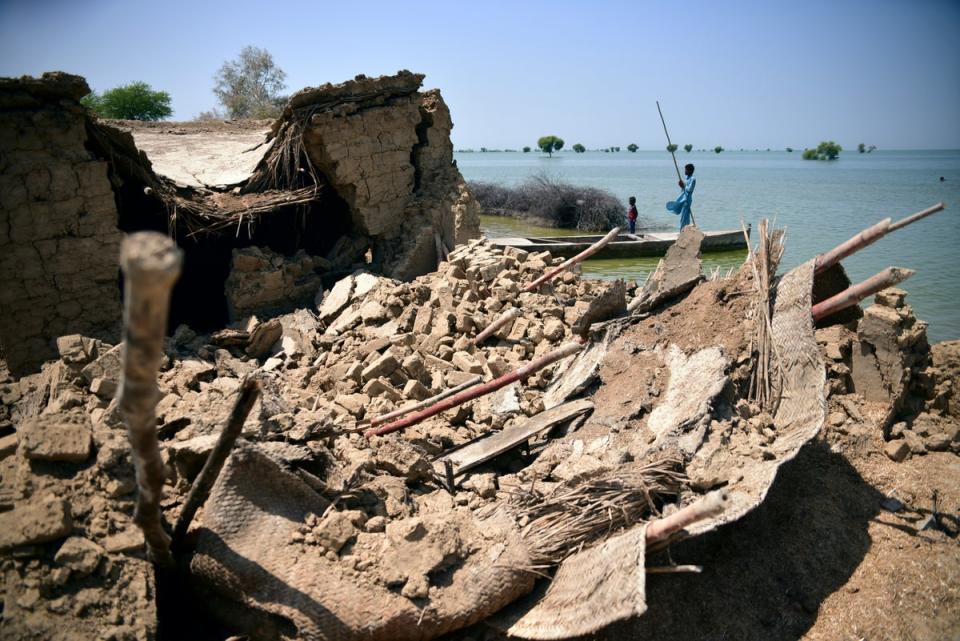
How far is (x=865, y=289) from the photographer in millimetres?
4191

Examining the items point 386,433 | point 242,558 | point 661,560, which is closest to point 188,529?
point 242,558

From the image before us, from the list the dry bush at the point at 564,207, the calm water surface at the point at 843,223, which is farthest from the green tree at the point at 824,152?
the dry bush at the point at 564,207

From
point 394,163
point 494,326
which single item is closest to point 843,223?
point 394,163

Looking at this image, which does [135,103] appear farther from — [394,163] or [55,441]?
[55,441]

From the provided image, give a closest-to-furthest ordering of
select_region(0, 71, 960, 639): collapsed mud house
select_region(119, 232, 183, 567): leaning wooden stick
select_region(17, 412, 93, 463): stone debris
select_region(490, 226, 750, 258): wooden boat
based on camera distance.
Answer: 1. select_region(119, 232, 183, 567): leaning wooden stick
2. select_region(0, 71, 960, 639): collapsed mud house
3. select_region(17, 412, 93, 463): stone debris
4. select_region(490, 226, 750, 258): wooden boat

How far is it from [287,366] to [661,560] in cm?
416

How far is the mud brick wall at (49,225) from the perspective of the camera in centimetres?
522

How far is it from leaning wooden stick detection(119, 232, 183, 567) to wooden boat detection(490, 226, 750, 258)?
1199 centimetres

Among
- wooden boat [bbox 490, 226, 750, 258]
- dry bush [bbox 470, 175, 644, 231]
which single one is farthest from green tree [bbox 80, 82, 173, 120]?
wooden boat [bbox 490, 226, 750, 258]

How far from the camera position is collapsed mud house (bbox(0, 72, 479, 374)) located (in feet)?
17.6

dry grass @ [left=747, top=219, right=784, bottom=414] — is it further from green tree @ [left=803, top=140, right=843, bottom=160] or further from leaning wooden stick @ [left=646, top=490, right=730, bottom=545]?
green tree @ [left=803, top=140, right=843, bottom=160]

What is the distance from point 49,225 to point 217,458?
4.10m

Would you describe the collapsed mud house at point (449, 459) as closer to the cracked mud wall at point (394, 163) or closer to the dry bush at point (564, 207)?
the cracked mud wall at point (394, 163)

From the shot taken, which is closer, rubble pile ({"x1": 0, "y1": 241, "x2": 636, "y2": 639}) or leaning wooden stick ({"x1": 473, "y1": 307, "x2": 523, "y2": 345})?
rubble pile ({"x1": 0, "y1": 241, "x2": 636, "y2": 639})
